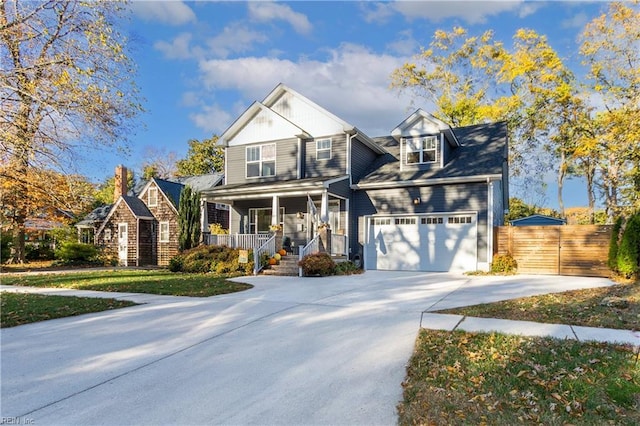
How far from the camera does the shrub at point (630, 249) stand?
1041cm

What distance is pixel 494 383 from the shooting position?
3.65 metres

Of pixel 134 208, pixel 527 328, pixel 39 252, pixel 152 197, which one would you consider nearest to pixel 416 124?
pixel 527 328

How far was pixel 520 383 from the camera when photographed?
11.9 ft

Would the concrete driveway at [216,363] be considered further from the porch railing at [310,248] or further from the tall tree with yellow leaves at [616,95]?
the tall tree with yellow leaves at [616,95]

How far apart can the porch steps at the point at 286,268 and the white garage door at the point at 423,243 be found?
352 centimetres

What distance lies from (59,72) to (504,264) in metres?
14.1

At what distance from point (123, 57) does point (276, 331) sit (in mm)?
6659

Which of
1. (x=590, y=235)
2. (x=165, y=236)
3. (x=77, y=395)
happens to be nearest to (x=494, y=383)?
(x=77, y=395)

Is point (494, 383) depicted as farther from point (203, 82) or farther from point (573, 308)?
point (203, 82)

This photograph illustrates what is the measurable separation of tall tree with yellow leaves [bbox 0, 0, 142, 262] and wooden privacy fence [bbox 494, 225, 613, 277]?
1301 centimetres

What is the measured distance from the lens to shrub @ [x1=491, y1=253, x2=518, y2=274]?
44.0 feet

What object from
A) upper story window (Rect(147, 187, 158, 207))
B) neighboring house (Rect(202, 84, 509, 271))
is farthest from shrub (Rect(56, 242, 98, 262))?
neighboring house (Rect(202, 84, 509, 271))

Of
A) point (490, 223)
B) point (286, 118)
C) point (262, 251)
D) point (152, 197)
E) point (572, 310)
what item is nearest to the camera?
point (572, 310)

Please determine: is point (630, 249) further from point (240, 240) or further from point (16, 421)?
point (16, 421)
